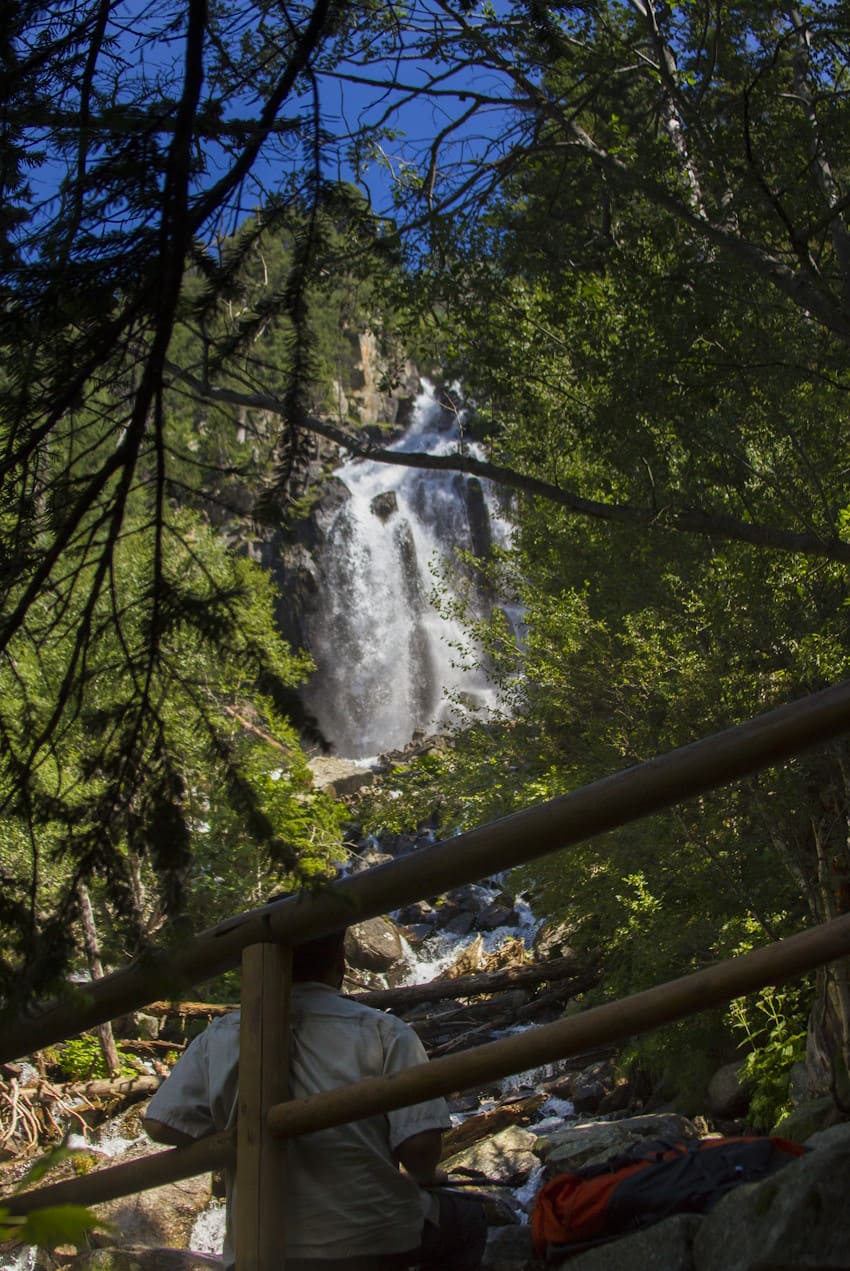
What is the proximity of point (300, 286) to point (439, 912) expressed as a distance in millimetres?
17986

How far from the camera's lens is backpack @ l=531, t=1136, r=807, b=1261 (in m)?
2.50

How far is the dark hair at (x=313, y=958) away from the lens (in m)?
2.49

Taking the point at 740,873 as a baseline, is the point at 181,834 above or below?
below

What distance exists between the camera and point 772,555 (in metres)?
9.34

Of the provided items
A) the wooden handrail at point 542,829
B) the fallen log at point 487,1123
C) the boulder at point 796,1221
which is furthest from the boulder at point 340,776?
the boulder at point 796,1221

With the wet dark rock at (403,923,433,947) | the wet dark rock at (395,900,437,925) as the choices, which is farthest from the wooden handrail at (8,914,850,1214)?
the wet dark rock at (395,900,437,925)

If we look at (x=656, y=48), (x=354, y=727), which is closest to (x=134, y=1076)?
(x=656, y=48)

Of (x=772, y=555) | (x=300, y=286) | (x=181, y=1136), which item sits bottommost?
(x=181, y=1136)

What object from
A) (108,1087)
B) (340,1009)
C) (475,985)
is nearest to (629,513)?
(340,1009)

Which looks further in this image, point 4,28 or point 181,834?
point 4,28

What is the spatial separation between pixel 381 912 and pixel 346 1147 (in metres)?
0.53

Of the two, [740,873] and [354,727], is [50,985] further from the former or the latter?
[354,727]

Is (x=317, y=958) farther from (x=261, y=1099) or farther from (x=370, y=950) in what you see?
(x=370, y=950)

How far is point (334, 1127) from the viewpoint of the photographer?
2174 mm
